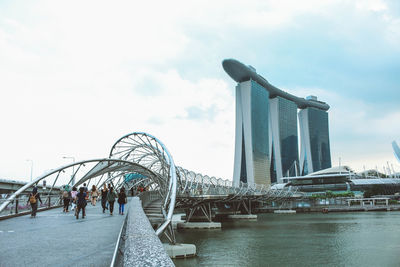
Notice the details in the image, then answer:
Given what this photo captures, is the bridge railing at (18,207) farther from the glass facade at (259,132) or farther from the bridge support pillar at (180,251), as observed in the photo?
the glass facade at (259,132)

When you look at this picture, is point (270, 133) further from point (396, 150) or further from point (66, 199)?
point (66, 199)

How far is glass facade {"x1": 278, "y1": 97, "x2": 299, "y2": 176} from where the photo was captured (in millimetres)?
174125

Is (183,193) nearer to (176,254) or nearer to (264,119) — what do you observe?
(176,254)

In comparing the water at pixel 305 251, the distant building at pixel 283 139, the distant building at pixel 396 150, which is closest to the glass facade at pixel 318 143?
the distant building at pixel 283 139

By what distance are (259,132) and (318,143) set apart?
6165cm

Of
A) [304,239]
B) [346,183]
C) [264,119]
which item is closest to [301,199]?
[346,183]

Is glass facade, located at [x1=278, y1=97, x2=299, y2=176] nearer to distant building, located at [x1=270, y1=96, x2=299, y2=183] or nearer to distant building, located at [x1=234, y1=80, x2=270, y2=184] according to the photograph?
distant building, located at [x1=270, y1=96, x2=299, y2=183]

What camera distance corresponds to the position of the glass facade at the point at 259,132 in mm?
143250

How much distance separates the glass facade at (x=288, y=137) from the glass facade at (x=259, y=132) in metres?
22.6

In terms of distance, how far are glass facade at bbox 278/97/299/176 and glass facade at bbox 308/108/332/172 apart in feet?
49.9

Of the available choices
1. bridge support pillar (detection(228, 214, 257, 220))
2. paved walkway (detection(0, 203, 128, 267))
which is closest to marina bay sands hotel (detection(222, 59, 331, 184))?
bridge support pillar (detection(228, 214, 257, 220))

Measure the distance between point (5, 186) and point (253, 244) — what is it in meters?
37.9

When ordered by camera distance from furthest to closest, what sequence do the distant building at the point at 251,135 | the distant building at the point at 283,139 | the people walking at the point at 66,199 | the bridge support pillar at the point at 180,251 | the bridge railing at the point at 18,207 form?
the distant building at the point at 283,139 → the distant building at the point at 251,135 → the bridge support pillar at the point at 180,251 → the people walking at the point at 66,199 → the bridge railing at the point at 18,207

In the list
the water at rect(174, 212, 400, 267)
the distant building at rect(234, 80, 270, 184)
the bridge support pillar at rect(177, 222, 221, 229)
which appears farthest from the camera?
the distant building at rect(234, 80, 270, 184)
